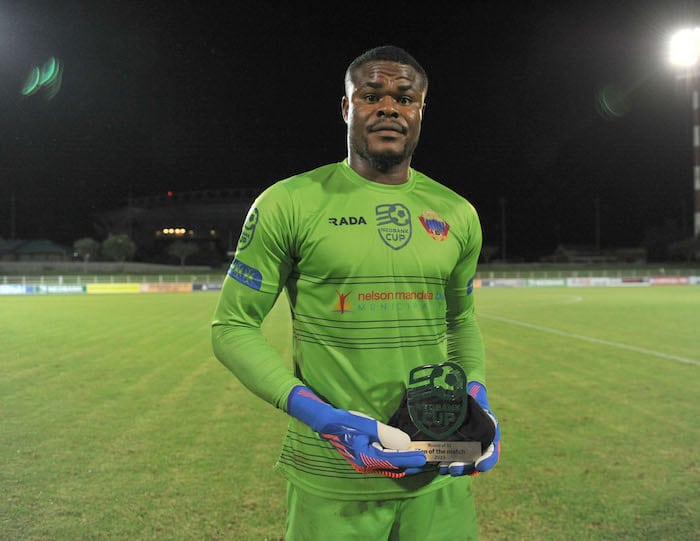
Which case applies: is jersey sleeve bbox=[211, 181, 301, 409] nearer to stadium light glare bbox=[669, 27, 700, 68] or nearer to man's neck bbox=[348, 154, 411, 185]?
man's neck bbox=[348, 154, 411, 185]

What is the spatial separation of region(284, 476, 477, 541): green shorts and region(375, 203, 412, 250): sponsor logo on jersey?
2.81 ft

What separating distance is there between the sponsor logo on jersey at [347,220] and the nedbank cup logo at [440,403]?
534mm

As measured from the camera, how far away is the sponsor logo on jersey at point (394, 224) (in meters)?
1.91

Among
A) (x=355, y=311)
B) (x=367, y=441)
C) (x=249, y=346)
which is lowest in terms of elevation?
(x=367, y=441)

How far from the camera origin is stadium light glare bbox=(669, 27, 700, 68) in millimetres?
33281

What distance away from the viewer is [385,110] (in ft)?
6.25

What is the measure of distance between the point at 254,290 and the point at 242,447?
3.99 metres

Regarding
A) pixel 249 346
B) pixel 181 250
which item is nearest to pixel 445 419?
pixel 249 346

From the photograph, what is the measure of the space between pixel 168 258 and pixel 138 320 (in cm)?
7031

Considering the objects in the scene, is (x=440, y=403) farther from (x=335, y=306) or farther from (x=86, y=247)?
(x=86, y=247)

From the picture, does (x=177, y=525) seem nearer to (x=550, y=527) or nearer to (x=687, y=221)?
(x=550, y=527)

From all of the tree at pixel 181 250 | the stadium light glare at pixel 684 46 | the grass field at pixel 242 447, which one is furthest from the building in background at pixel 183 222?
the grass field at pixel 242 447

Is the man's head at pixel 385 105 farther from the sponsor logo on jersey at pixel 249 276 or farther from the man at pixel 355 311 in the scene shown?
the sponsor logo on jersey at pixel 249 276

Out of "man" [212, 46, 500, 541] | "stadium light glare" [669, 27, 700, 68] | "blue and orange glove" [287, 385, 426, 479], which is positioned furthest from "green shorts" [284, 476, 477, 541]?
"stadium light glare" [669, 27, 700, 68]
